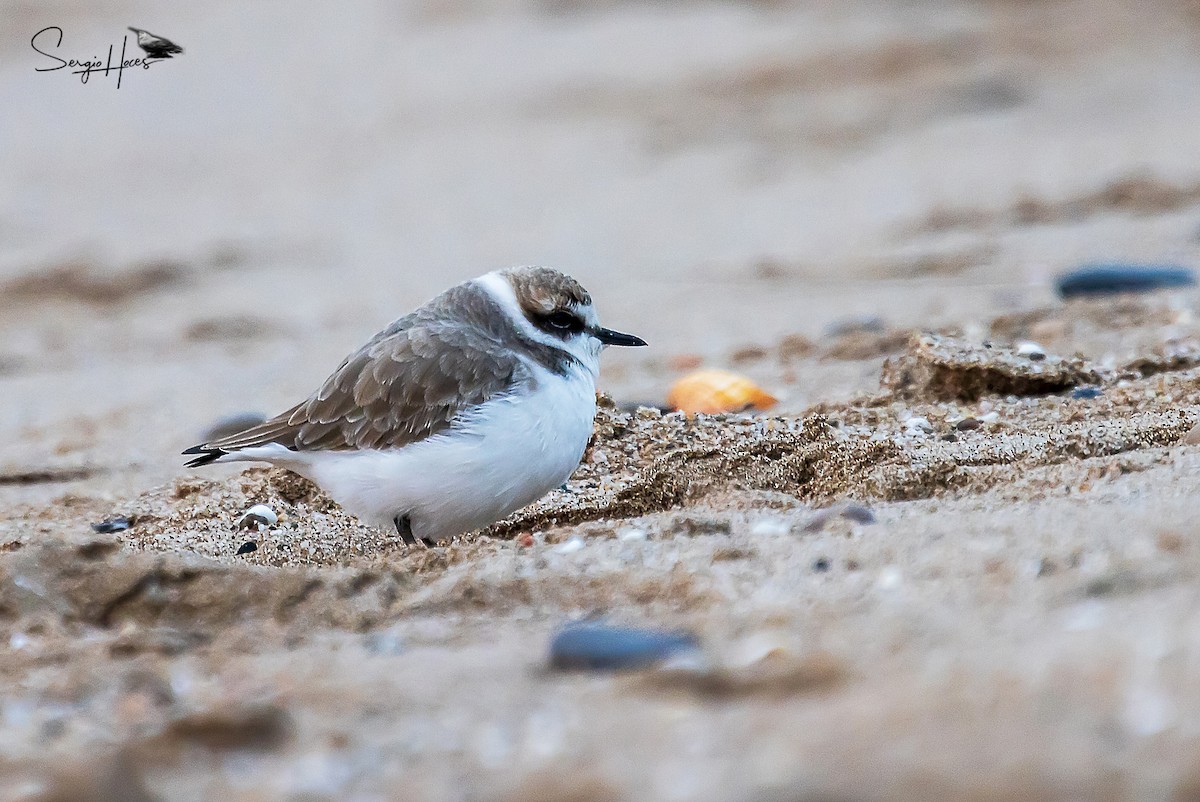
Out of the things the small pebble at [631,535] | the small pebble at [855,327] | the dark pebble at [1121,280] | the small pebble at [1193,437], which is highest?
the dark pebble at [1121,280]

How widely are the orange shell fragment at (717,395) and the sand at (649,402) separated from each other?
185 millimetres

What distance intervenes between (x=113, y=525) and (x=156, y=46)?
8.93 meters

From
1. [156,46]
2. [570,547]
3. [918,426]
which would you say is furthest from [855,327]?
[156,46]

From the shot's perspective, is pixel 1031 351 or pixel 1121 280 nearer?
pixel 1031 351

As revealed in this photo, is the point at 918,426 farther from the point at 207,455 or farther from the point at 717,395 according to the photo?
the point at 207,455

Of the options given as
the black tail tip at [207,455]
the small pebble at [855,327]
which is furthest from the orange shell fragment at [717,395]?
the black tail tip at [207,455]

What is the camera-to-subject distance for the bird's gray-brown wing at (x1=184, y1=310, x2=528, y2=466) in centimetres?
435

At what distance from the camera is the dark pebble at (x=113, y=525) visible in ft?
15.2

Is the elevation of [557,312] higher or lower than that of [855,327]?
higher

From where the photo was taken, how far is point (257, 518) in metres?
4.55

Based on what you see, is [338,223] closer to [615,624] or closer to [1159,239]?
[1159,239]

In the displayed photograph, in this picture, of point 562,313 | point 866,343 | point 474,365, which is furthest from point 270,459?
point 866,343

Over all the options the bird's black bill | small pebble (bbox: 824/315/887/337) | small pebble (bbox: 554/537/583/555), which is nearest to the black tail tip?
the bird's black bill

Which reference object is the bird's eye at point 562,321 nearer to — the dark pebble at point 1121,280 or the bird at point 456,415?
the bird at point 456,415
